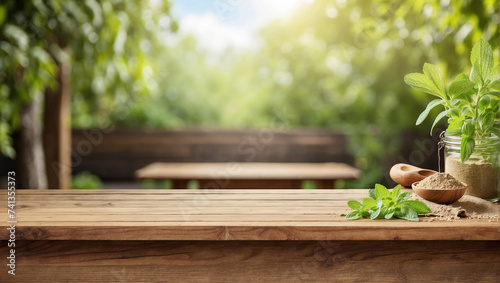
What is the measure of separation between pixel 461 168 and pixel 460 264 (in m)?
0.33

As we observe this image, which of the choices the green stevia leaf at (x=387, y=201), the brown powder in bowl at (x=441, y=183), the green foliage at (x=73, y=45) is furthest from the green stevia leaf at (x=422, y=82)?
the green foliage at (x=73, y=45)

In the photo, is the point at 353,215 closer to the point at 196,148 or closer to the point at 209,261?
the point at 209,261

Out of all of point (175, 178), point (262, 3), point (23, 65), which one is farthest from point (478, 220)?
point (262, 3)

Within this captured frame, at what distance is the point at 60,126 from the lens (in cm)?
359

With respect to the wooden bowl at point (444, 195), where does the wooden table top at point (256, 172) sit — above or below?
below

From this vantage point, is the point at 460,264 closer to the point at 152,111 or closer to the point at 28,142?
the point at 28,142

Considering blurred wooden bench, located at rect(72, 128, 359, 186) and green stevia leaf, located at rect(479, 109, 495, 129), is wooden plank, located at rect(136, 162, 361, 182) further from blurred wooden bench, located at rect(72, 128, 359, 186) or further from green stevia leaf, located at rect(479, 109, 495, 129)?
blurred wooden bench, located at rect(72, 128, 359, 186)

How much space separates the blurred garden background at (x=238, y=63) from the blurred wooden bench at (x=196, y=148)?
8.5 inches

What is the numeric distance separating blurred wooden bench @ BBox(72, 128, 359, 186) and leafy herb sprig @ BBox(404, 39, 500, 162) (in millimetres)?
4210

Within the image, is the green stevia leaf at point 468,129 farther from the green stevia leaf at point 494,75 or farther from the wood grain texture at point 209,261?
the wood grain texture at point 209,261

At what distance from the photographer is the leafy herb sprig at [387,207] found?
0.94 metres

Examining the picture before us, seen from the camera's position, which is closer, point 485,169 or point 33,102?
point 485,169

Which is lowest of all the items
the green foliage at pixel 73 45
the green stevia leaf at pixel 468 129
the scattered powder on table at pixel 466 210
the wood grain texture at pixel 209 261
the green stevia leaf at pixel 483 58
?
the wood grain texture at pixel 209 261

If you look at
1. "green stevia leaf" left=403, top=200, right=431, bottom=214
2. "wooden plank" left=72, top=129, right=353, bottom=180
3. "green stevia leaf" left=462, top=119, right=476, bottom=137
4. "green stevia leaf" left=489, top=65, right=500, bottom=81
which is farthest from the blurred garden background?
"green stevia leaf" left=403, top=200, right=431, bottom=214
